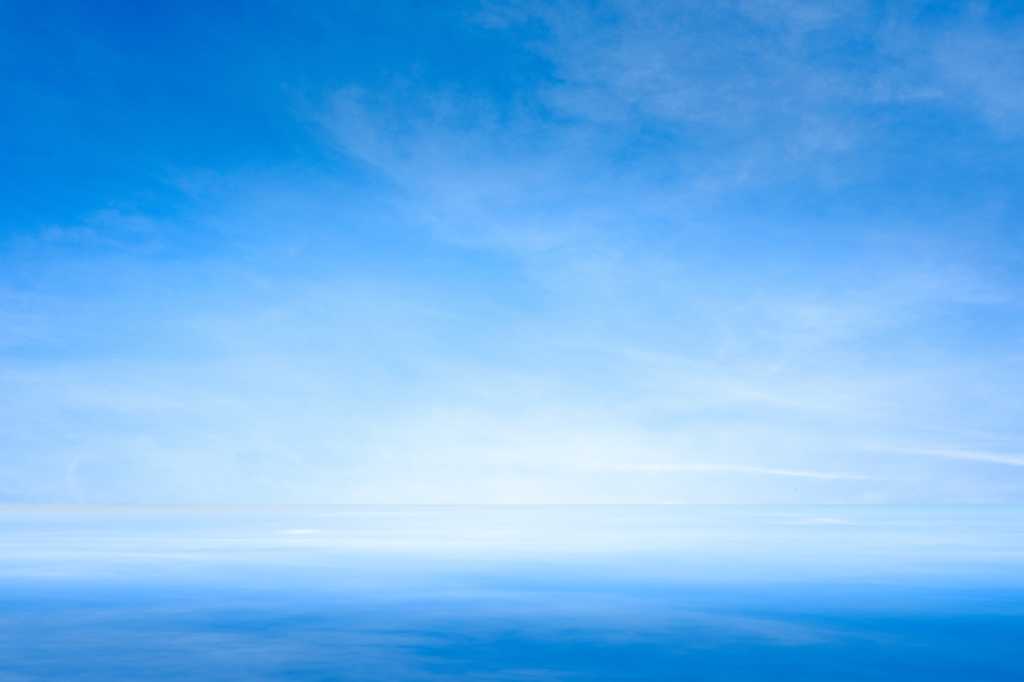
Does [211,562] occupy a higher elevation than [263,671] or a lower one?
higher

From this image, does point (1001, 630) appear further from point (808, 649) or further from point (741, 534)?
point (741, 534)

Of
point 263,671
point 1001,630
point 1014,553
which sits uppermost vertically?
point 1014,553

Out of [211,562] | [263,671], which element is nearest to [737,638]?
[263,671]

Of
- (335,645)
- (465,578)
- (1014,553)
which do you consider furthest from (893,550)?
(335,645)

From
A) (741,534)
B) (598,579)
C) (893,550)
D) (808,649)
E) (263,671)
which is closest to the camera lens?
(263,671)

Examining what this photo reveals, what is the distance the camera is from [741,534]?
41.7 meters

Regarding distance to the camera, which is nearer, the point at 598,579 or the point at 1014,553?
the point at 598,579

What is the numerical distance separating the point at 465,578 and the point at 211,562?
25.2 ft

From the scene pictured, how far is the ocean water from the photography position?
1270 centimetres

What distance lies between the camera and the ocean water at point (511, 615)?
12.7 meters

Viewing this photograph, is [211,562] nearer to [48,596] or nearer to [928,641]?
[48,596]

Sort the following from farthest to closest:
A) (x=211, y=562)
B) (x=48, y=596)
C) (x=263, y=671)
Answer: (x=211, y=562)
(x=48, y=596)
(x=263, y=671)

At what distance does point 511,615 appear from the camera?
16844 mm

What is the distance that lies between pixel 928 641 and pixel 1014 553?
16.8 metres
